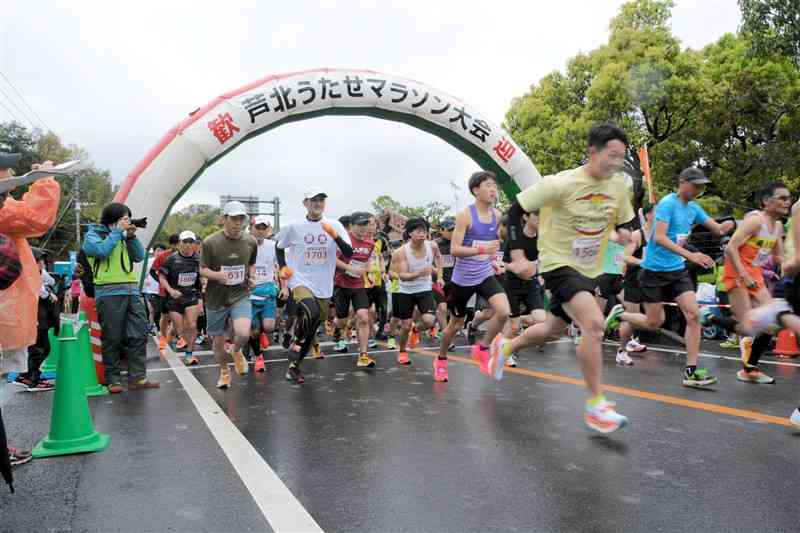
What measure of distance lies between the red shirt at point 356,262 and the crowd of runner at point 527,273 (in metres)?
0.02

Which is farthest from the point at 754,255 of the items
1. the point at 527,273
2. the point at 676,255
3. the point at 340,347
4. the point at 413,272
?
the point at 340,347

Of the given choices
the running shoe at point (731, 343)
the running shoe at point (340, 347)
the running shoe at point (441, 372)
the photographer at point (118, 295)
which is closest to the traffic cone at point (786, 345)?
the running shoe at point (731, 343)

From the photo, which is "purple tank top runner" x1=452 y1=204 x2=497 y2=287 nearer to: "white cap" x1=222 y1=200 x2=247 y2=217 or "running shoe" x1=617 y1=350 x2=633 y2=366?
"running shoe" x1=617 y1=350 x2=633 y2=366

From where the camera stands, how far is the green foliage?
83.6 feet

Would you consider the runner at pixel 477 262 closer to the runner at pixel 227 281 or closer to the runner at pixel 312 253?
the runner at pixel 312 253

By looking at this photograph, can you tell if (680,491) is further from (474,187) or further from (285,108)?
(285,108)

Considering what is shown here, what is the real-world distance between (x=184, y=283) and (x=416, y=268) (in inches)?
149

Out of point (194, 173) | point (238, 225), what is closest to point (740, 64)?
point (194, 173)

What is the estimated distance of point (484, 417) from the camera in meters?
4.73

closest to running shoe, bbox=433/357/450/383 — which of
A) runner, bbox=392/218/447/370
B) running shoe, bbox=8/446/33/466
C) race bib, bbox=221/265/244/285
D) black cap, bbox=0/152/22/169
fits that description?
runner, bbox=392/218/447/370

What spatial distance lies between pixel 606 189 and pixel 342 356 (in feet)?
18.3

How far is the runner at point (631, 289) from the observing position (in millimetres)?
7469

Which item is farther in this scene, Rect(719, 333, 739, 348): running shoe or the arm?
Rect(719, 333, 739, 348): running shoe

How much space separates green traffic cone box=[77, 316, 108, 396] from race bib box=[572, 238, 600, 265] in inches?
187
